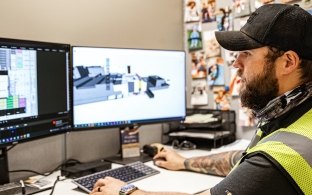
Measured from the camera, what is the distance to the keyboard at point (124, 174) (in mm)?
1363

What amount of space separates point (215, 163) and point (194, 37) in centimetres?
99

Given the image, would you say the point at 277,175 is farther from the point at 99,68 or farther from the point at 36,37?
the point at 36,37

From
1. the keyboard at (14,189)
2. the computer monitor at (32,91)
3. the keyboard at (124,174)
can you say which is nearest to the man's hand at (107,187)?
the keyboard at (124,174)

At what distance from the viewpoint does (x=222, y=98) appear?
220cm

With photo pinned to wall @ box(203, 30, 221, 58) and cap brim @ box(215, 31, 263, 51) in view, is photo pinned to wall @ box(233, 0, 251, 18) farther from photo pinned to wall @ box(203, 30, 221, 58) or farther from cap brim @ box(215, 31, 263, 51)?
cap brim @ box(215, 31, 263, 51)

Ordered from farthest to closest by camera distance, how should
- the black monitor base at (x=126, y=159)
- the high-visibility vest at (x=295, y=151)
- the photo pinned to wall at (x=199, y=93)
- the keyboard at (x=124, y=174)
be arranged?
1. the photo pinned to wall at (x=199, y=93)
2. the black monitor base at (x=126, y=159)
3. the keyboard at (x=124, y=174)
4. the high-visibility vest at (x=295, y=151)

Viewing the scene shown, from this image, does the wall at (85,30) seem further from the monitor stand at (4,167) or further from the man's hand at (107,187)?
the man's hand at (107,187)

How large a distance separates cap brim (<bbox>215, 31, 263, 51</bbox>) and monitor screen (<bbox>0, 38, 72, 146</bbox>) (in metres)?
0.70

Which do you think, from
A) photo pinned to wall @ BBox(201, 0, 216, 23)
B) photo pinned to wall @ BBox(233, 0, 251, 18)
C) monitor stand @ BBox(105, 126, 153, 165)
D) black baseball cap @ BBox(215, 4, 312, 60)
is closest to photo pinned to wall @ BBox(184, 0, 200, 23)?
photo pinned to wall @ BBox(201, 0, 216, 23)

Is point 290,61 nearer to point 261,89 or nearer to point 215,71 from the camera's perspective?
point 261,89

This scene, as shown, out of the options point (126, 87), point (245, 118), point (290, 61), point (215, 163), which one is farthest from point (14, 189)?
point (245, 118)

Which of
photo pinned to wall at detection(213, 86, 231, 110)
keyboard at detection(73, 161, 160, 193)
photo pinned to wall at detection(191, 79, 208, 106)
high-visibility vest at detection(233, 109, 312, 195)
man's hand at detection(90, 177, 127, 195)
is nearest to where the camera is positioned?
high-visibility vest at detection(233, 109, 312, 195)

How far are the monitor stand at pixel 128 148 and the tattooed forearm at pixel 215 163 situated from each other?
283 millimetres

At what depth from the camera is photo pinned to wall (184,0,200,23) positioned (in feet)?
7.48
